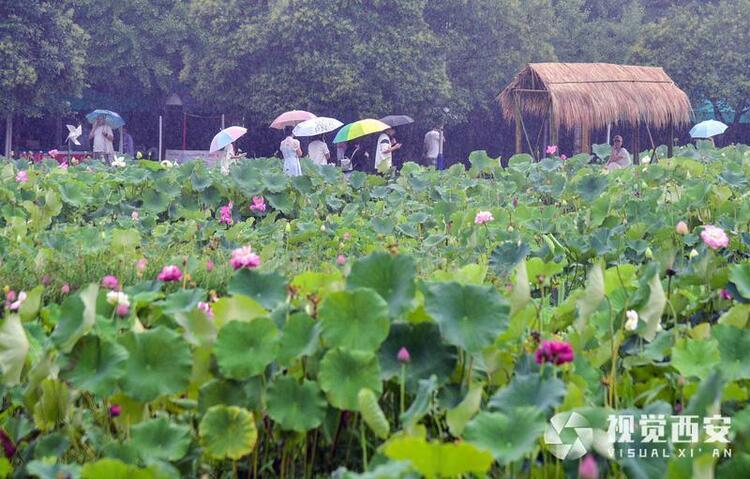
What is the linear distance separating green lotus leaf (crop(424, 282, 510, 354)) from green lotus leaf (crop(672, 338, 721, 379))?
0.38 meters

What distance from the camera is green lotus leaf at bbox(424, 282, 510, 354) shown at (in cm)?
167

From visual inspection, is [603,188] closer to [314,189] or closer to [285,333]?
[314,189]

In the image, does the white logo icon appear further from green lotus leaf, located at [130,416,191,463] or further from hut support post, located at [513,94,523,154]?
hut support post, located at [513,94,523,154]

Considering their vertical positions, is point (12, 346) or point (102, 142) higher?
point (12, 346)

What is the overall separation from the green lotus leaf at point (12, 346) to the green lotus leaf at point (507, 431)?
0.81 m

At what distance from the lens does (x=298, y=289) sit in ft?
6.35

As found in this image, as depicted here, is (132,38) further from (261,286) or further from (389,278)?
(389,278)

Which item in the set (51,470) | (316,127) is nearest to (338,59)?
(316,127)

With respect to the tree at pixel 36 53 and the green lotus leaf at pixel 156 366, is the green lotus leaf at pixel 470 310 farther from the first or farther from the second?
the tree at pixel 36 53

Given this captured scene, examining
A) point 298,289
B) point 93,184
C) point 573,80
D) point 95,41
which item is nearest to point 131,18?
point 95,41

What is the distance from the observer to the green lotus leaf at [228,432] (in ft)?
5.29

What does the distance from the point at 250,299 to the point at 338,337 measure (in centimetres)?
23

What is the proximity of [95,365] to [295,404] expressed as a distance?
1.17 ft

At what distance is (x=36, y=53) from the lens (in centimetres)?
1805
